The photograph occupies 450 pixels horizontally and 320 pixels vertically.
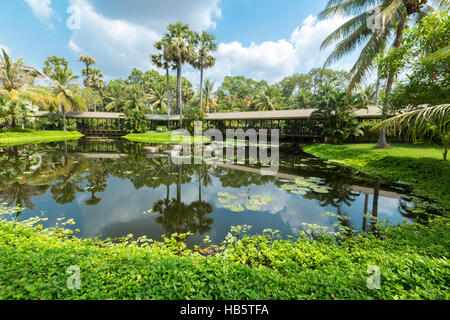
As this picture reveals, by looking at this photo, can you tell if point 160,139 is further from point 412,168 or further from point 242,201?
point 412,168

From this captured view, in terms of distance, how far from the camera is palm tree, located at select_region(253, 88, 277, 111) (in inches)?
1240

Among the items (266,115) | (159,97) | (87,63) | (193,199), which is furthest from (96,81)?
(193,199)

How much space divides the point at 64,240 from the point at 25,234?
2.18 feet

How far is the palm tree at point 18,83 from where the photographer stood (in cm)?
2017

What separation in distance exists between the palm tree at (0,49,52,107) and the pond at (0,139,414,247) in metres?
17.6

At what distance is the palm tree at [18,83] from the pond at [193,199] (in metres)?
17.6

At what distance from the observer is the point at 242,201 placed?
19.6ft

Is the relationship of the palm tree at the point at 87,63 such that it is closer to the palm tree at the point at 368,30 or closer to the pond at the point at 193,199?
the pond at the point at 193,199

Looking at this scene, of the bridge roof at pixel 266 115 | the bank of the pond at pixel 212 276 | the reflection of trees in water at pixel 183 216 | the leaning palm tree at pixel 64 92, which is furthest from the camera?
the leaning palm tree at pixel 64 92

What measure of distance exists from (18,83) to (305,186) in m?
32.9

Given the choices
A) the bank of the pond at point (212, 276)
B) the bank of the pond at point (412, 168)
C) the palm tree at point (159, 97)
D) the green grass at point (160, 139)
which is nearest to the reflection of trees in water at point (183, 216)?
the bank of the pond at point (212, 276)
